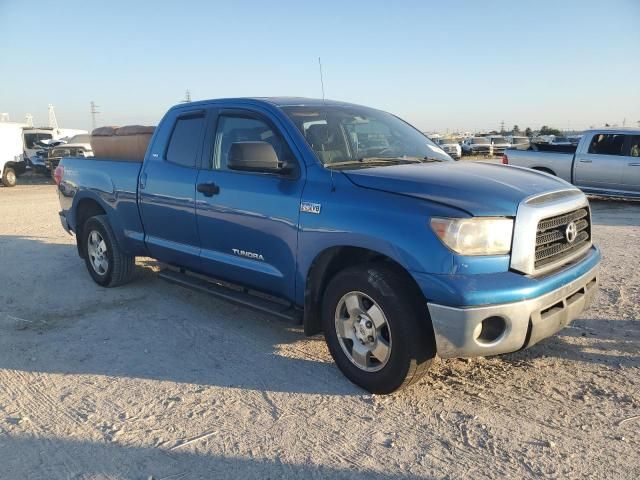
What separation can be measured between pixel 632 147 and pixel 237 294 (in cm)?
1091

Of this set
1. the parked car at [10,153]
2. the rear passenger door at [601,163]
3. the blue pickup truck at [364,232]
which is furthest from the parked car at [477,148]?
the blue pickup truck at [364,232]

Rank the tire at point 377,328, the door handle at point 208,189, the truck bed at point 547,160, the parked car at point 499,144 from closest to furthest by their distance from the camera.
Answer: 1. the tire at point 377,328
2. the door handle at point 208,189
3. the truck bed at point 547,160
4. the parked car at point 499,144

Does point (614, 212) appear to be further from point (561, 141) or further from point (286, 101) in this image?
point (561, 141)

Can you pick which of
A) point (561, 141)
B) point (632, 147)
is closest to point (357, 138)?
point (632, 147)

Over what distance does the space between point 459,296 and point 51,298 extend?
459 cm

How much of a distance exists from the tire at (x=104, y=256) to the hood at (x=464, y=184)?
3.33m

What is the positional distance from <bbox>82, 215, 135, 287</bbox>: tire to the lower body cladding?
156 inches

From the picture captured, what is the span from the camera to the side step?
13.0 feet

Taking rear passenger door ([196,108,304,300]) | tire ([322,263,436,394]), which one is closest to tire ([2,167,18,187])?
rear passenger door ([196,108,304,300])

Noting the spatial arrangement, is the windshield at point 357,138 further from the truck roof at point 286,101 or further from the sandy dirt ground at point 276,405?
the sandy dirt ground at point 276,405

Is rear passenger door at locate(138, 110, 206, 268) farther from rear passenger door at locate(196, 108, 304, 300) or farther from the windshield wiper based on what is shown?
the windshield wiper

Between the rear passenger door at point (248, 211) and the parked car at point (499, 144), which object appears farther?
the parked car at point (499, 144)

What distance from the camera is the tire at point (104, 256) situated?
5.81 m

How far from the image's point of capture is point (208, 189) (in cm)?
440
